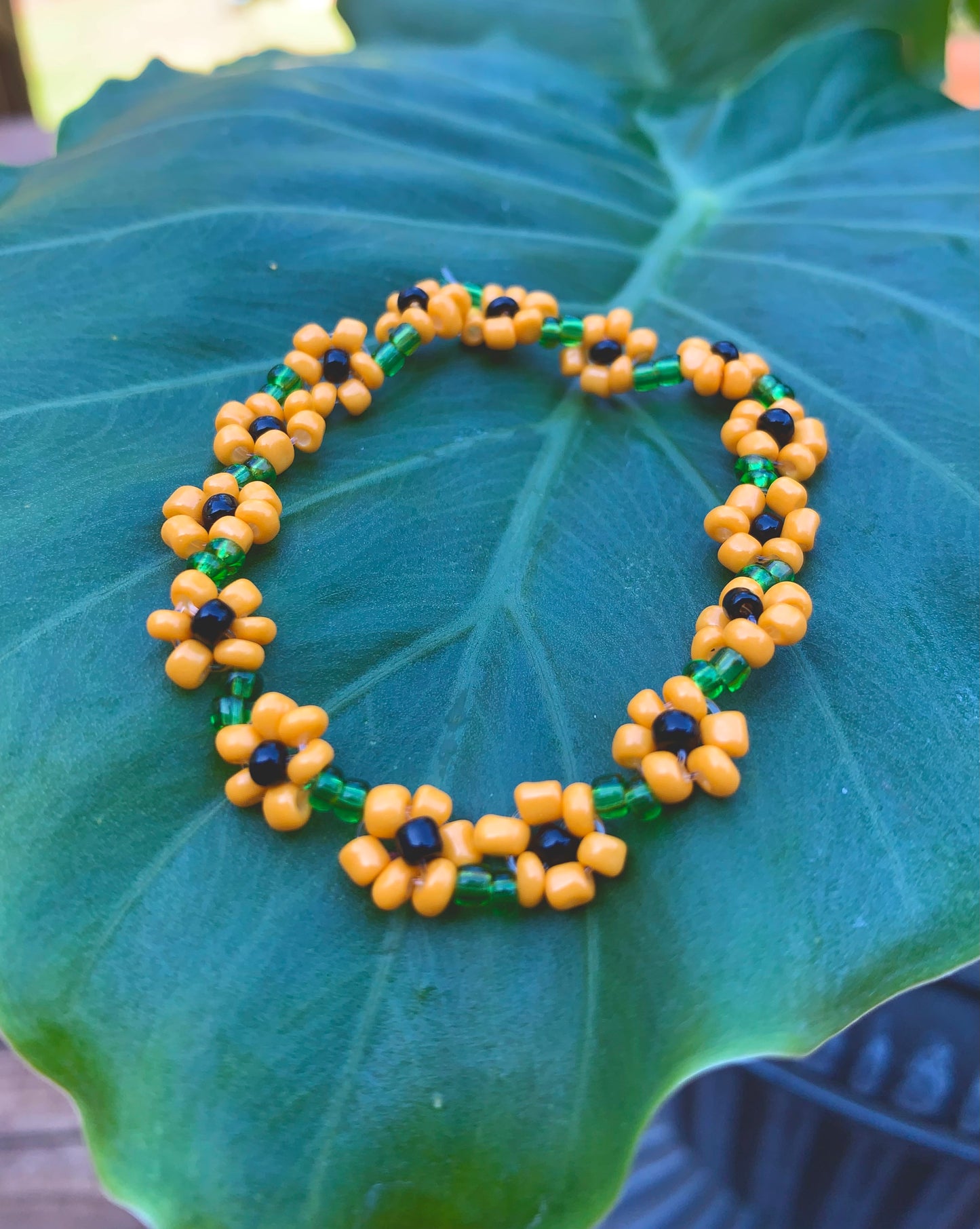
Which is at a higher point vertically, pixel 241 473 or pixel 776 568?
pixel 241 473

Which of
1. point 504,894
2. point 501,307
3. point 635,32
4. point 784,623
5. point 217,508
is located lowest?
point 504,894

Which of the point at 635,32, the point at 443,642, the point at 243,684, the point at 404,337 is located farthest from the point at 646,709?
the point at 635,32

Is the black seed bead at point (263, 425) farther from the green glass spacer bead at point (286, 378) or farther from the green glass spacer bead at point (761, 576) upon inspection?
the green glass spacer bead at point (761, 576)

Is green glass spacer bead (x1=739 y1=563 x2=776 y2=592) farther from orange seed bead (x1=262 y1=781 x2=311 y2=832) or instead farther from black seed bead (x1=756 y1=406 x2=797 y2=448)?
orange seed bead (x1=262 y1=781 x2=311 y2=832)

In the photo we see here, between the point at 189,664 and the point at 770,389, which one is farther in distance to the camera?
the point at 770,389

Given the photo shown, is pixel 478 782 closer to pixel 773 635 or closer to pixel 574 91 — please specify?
pixel 773 635

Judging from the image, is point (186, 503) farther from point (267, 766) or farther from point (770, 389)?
point (770, 389)

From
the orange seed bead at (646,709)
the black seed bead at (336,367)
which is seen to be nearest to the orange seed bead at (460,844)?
the orange seed bead at (646,709)
